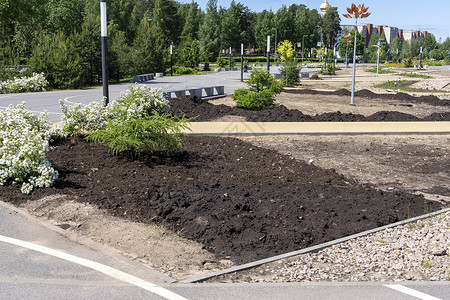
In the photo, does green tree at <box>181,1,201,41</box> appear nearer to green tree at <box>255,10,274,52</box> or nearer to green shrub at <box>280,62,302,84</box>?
green tree at <box>255,10,274,52</box>

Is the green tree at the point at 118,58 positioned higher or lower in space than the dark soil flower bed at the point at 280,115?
higher

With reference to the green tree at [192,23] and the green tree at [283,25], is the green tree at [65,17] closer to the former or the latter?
the green tree at [192,23]

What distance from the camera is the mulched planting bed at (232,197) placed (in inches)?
237

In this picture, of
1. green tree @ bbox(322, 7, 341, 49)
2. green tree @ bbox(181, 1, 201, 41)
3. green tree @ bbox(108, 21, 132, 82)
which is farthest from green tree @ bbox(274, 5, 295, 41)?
green tree @ bbox(108, 21, 132, 82)

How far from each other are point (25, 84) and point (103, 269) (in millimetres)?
25543

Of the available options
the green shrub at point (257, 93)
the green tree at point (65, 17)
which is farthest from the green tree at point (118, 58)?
the green shrub at point (257, 93)

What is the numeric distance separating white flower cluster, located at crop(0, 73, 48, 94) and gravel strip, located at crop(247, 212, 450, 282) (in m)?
25.6

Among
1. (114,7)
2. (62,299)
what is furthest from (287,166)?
(114,7)

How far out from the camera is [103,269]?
4945mm

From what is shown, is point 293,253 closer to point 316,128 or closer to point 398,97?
point 316,128

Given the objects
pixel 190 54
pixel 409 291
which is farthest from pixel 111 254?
pixel 190 54

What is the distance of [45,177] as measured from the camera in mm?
7605

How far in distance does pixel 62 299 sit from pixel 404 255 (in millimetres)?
3875

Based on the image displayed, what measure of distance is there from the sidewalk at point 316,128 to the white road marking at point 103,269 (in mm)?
7298
